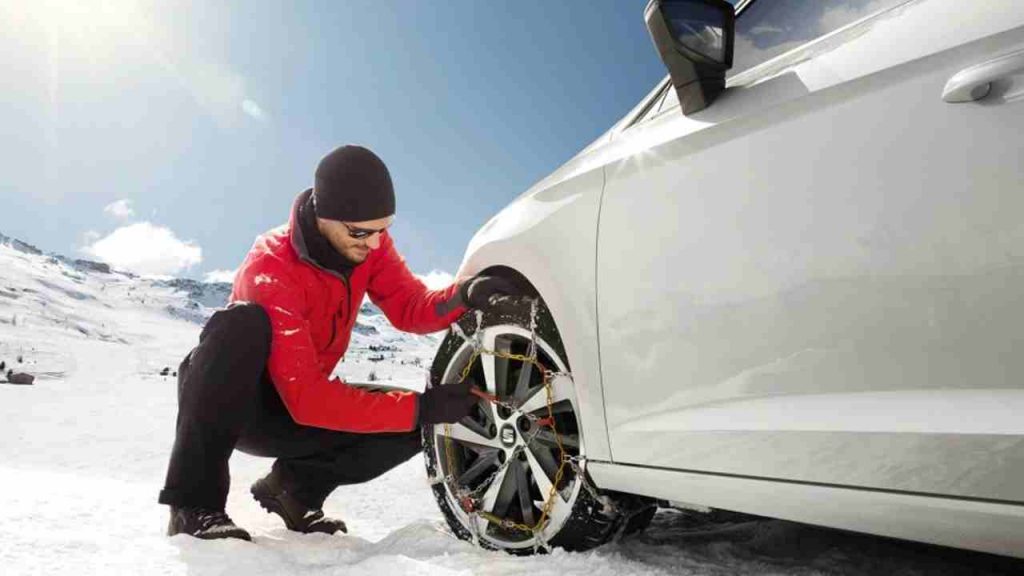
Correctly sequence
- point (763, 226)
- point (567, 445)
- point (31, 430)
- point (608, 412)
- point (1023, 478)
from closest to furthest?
point (1023, 478)
point (763, 226)
point (608, 412)
point (567, 445)
point (31, 430)

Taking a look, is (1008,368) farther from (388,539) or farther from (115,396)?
(115,396)

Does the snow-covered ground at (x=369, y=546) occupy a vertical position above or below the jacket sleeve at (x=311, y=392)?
below

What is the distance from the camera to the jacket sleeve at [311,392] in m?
2.33

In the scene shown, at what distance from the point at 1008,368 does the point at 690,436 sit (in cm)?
64

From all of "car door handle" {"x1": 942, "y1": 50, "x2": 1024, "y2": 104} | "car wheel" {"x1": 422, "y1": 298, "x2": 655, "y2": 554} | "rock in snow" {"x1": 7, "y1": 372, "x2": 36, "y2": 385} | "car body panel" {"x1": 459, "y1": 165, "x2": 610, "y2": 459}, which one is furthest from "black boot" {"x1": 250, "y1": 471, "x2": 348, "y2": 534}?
"rock in snow" {"x1": 7, "y1": 372, "x2": 36, "y2": 385}

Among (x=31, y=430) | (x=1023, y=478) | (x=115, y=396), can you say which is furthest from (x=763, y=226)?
(x=115, y=396)

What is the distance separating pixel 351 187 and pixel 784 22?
149 cm

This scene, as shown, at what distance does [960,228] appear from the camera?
3.69 ft

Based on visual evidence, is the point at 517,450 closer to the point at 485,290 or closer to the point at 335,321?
the point at 485,290

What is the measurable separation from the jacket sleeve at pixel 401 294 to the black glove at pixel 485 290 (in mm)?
333

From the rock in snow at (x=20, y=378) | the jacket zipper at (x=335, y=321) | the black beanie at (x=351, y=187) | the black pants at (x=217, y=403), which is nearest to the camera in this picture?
the black pants at (x=217, y=403)

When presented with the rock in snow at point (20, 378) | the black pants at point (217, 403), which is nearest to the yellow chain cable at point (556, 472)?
the black pants at point (217, 403)

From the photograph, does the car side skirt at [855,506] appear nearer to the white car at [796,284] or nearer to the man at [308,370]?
the white car at [796,284]

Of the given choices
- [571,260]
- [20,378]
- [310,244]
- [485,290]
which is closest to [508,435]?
[485,290]
